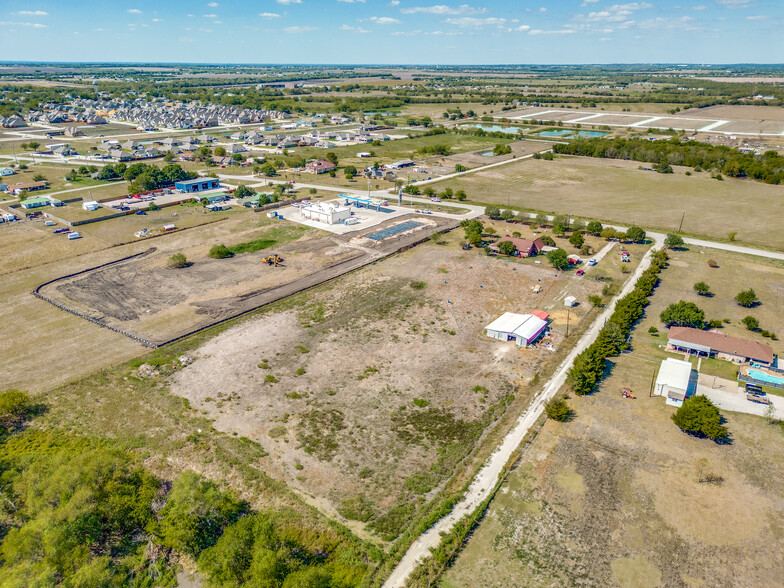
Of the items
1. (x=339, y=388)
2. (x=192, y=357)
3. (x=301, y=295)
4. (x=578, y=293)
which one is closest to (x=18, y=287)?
(x=192, y=357)

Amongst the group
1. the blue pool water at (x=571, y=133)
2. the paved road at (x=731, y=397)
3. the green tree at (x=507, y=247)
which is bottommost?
the paved road at (x=731, y=397)

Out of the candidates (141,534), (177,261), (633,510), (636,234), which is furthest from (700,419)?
(177,261)

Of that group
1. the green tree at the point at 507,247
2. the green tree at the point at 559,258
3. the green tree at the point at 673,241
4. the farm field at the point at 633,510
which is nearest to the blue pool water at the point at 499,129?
the green tree at the point at 673,241

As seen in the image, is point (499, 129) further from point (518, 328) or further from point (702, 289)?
point (518, 328)

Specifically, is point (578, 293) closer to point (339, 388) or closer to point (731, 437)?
point (731, 437)

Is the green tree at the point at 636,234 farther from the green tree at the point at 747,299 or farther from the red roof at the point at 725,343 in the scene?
the red roof at the point at 725,343

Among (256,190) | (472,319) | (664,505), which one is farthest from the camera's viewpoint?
(256,190)

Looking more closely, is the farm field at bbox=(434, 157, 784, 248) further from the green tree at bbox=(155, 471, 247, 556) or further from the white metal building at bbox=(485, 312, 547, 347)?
the green tree at bbox=(155, 471, 247, 556)
